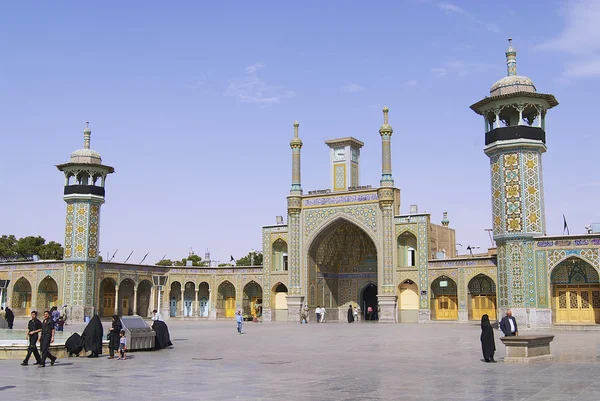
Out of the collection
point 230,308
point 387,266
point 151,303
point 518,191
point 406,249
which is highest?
point 518,191

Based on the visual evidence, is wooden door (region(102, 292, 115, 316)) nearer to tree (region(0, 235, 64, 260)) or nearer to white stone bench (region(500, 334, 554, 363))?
tree (region(0, 235, 64, 260))

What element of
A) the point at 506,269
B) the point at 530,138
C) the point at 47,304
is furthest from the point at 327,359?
the point at 47,304

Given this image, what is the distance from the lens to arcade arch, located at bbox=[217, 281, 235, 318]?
4516cm

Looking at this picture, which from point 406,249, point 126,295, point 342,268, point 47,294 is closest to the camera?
point 406,249

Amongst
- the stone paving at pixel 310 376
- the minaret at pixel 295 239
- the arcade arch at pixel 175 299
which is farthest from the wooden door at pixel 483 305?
the arcade arch at pixel 175 299

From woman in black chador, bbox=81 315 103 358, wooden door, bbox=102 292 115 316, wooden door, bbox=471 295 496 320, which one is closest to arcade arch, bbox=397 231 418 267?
wooden door, bbox=471 295 496 320

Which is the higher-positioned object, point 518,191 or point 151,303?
point 518,191

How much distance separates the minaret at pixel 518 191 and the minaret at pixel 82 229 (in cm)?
2267

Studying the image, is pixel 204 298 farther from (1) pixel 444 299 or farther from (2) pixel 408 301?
(1) pixel 444 299

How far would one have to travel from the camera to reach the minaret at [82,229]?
38.6 meters

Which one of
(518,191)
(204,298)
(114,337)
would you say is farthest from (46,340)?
(204,298)

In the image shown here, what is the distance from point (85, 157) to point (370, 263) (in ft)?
59.6

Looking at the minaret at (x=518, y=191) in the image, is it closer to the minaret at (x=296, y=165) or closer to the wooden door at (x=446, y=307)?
the wooden door at (x=446, y=307)

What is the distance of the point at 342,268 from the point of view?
138ft
